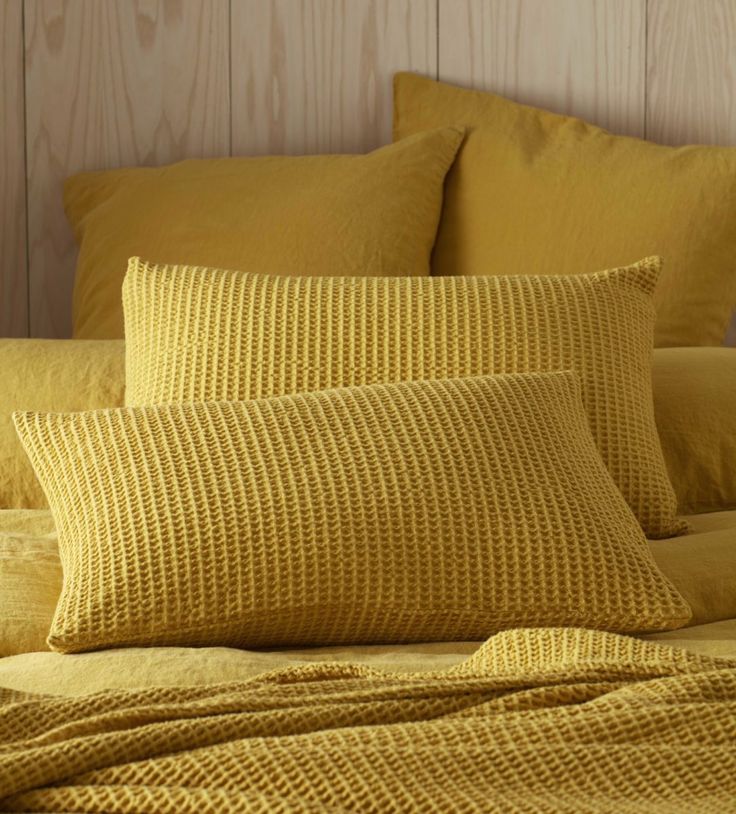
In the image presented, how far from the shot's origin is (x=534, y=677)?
82 centimetres

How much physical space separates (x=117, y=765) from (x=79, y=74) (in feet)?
5.56

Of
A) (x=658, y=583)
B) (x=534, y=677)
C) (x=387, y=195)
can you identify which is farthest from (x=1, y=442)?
(x=534, y=677)

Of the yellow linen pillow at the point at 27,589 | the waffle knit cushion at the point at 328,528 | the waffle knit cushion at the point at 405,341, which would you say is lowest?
the yellow linen pillow at the point at 27,589

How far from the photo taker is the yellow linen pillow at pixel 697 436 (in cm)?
158

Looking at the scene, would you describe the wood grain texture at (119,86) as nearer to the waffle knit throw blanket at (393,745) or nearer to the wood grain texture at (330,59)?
the wood grain texture at (330,59)

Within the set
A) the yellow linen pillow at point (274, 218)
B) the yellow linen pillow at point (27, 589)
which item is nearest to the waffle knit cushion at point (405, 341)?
the yellow linen pillow at point (27, 589)

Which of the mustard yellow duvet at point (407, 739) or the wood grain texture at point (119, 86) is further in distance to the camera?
the wood grain texture at point (119, 86)

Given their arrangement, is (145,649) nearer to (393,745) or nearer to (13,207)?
(393,745)

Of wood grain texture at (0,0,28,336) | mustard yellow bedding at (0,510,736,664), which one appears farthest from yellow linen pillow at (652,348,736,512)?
wood grain texture at (0,0,28,336)

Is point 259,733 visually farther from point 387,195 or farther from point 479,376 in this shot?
point 387,195

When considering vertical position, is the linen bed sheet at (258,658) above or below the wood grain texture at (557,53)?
below

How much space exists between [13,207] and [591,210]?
1001 millimetres

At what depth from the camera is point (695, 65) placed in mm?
2131

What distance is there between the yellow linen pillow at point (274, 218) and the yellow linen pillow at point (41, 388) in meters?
0.26
